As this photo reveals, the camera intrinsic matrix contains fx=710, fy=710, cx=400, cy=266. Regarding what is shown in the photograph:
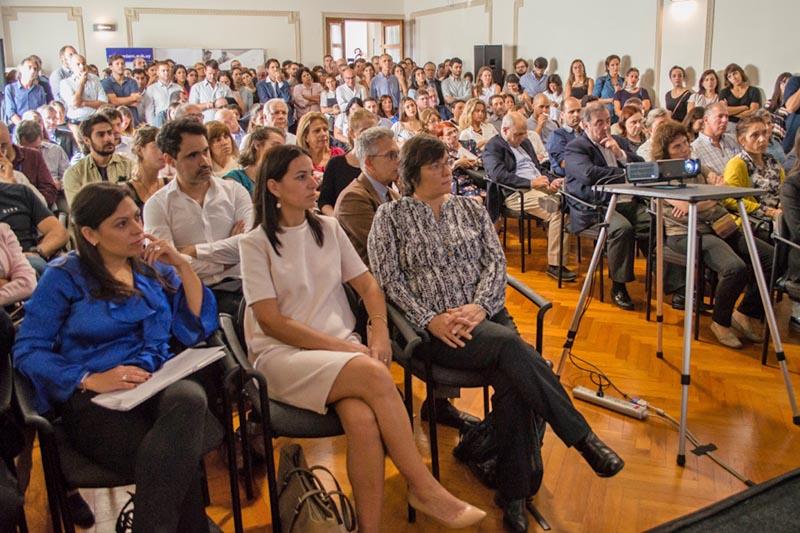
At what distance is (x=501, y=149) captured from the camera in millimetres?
5336

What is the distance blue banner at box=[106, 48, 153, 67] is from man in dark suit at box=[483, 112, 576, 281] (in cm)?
969

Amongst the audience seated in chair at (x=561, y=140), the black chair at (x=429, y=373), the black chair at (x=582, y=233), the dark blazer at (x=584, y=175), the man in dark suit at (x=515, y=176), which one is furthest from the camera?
the audience seated in chair at (x=561, y=140)

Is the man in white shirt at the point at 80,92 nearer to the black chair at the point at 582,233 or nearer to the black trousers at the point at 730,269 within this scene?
the black chair at the point at 582,233

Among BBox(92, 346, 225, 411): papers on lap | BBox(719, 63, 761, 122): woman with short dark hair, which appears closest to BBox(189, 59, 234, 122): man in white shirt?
BBox(719, 63, 761, 122): woman with short dark hair

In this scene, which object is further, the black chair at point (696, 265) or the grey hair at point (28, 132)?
the grey hair at point (28, 132)

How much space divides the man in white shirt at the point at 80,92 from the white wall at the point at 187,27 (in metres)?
3.94

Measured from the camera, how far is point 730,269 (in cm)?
363

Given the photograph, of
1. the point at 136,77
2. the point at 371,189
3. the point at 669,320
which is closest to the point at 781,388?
the point at 669,320

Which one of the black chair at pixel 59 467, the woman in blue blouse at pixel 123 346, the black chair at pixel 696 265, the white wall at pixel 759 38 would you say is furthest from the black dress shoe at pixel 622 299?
the white wall at pixel 759 38

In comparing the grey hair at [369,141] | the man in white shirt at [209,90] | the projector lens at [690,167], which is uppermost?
the man in white shirt at [209,90]

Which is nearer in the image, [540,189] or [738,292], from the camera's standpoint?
[738,292]

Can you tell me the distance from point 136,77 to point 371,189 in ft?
28.4

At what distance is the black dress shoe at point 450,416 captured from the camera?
2.81 metres

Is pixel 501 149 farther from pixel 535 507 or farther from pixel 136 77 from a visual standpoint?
pixel 136 77
